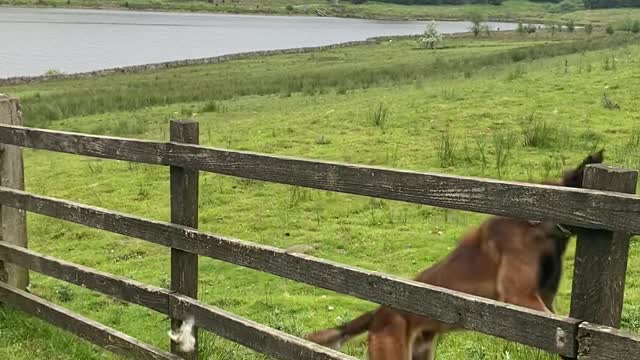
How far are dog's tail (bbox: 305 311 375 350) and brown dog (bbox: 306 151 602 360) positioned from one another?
61mm

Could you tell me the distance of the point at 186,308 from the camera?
454cm

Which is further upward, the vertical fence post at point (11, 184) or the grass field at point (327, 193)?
the vertical fence post at point (11, 184)

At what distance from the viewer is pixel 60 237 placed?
10188 mm

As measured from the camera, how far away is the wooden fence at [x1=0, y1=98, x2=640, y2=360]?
2822mm

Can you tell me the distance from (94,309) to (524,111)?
10.4 meters

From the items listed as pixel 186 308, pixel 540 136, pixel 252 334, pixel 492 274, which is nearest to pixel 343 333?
pixel 252 334

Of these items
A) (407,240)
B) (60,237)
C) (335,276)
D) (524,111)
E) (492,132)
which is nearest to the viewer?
(335,276)

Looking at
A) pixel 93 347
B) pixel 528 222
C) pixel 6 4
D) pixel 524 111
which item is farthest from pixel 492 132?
pixel 6 4

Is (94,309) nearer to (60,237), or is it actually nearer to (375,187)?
(60,237)

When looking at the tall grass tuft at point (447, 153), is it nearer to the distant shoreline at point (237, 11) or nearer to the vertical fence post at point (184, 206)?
the vertical fence post at point (184, 206)

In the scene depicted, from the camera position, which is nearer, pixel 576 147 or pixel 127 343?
pixel 127 343

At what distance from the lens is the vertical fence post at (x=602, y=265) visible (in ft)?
9.18

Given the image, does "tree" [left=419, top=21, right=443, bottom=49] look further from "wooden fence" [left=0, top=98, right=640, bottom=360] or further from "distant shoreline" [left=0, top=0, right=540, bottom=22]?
"distant shoreline" [left=0, top=0, right=540, bottom=22]

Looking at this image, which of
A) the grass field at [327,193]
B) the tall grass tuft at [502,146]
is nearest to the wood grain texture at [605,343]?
the grass field at [327,193]
